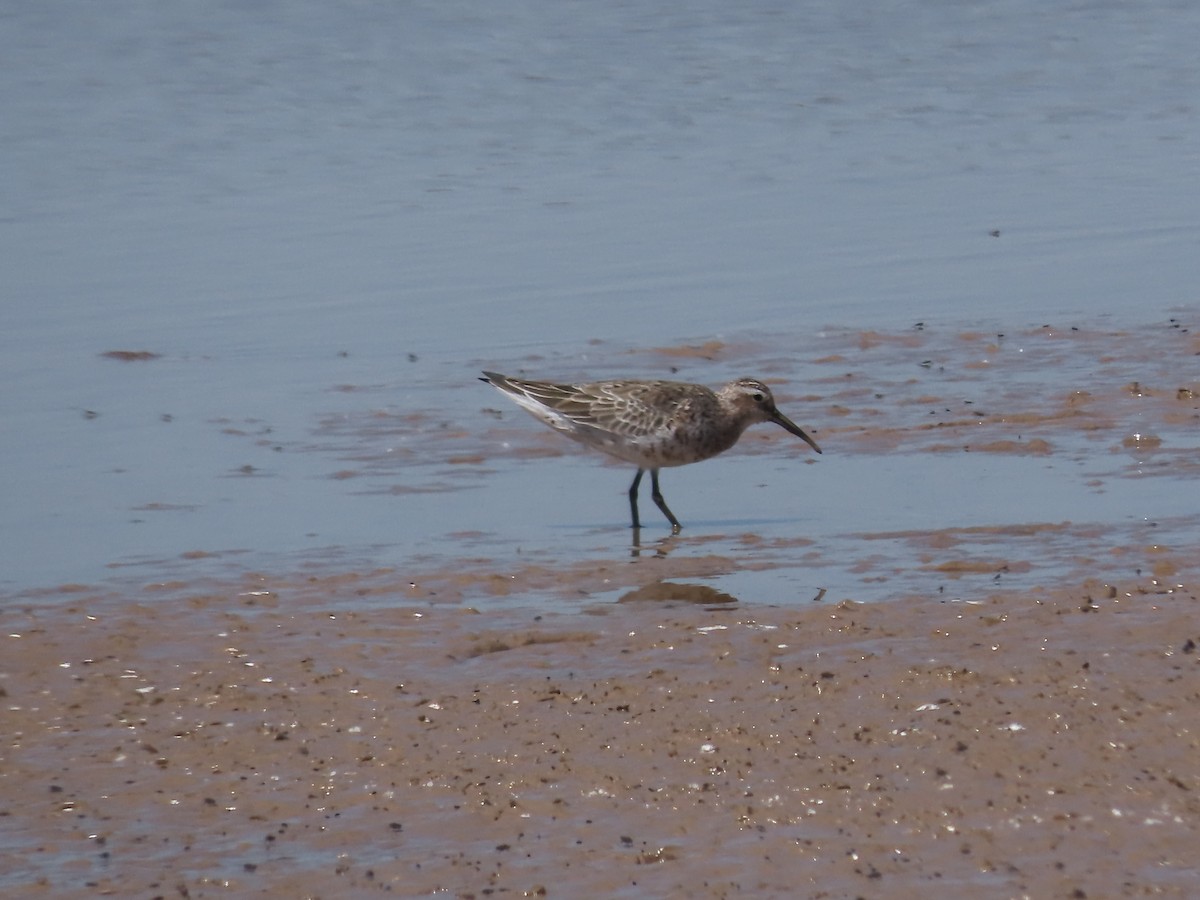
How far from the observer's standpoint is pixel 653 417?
1086 cm

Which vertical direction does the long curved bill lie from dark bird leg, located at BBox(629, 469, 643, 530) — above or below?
above

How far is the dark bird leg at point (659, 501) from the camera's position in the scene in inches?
415

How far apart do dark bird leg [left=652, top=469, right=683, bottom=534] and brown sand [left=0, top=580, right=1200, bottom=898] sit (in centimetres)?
182

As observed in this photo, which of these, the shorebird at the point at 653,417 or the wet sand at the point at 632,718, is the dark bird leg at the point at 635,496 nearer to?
the shorebird at the point at 653,417

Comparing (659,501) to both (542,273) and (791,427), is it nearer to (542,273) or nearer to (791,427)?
(791,427)

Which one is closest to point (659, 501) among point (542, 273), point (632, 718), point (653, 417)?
Result: point (653, 417)

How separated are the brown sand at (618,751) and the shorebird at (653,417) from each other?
2.20 m

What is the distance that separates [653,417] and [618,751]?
4.24 m

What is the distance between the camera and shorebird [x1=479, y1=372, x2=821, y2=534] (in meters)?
10.8

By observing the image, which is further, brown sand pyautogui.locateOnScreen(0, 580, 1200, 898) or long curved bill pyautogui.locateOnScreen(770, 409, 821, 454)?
long curved bill pyautogui.locateOnScreen(770, 409, 821, 454)

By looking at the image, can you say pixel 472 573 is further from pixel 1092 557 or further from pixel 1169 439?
pixel 1169 439

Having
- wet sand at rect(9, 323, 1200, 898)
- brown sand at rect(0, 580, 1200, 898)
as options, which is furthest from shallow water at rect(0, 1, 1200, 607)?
brown sand at rect(0, 580, 1200, 898)

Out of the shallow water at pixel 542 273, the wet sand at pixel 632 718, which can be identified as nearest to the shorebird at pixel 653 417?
the shallow water at pixel 542 273

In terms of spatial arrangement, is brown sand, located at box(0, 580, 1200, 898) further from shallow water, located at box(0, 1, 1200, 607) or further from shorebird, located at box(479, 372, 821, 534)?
shorebird, located at box(479, 372, 821, 534)
